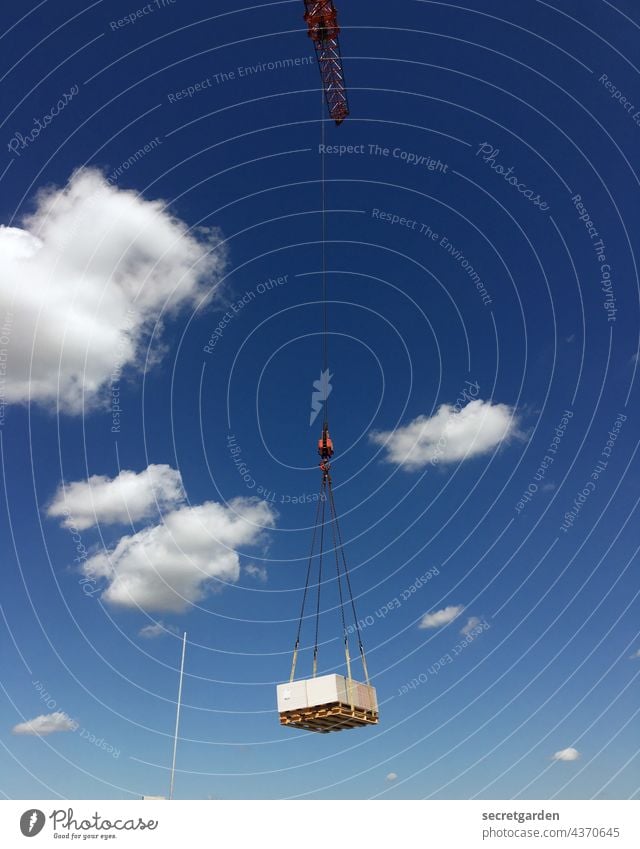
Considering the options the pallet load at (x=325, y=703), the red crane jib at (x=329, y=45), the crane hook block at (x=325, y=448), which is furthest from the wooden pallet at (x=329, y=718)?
the red crane jib at (x=329, y=45)

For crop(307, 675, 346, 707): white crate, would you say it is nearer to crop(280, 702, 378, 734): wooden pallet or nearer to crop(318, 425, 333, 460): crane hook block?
crop(280, 702, 378, 734): wooden pallet

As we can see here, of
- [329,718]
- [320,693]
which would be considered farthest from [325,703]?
[329,718]

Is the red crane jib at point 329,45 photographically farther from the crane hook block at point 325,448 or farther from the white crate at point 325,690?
the white crate at point 325,690

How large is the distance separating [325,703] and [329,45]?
151 feet

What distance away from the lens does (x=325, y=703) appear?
34125 mm

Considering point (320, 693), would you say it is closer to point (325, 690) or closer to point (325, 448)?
point (325, 690)

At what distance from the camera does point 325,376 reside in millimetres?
53531

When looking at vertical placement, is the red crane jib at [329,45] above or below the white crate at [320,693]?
above

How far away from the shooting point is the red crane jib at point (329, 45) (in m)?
52.3
